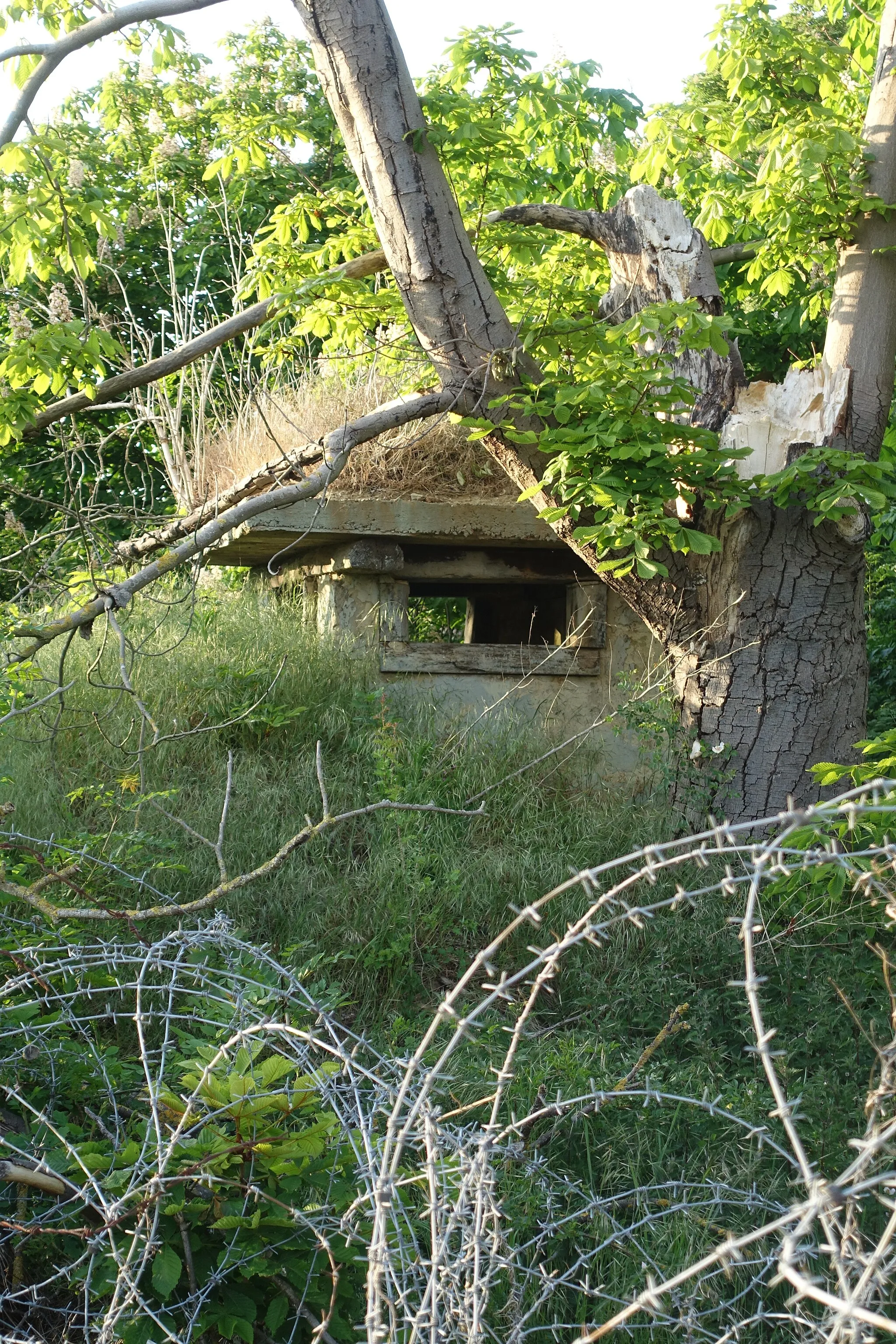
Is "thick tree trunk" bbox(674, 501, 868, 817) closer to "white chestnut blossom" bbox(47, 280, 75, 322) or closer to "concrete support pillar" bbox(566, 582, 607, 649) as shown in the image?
"concrete support pillar" bbox(566, 582, 607, 649)

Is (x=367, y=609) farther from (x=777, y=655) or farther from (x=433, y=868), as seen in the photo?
(x=777, y=655)

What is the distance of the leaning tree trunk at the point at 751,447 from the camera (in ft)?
15.1

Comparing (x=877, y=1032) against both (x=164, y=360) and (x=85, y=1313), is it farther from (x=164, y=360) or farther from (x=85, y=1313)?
(x=164, y=360)

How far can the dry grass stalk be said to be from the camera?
19.8 feet

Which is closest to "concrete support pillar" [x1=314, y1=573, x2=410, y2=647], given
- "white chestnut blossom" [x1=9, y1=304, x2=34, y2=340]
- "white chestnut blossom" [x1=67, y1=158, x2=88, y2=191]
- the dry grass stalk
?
the dry grass stalk

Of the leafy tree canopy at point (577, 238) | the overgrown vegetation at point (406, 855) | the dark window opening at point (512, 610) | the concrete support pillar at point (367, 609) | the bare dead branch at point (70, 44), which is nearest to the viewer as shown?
the overgrown vegetation at point (406, 855)

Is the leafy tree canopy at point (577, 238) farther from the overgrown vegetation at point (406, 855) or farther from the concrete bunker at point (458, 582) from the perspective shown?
the concrete bunker at point (458, 582)

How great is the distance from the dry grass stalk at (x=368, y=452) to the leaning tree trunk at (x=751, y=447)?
3.42 feet

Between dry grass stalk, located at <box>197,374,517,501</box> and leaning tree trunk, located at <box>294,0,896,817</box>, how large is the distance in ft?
3.42

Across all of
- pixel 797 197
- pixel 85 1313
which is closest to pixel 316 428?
pixel 797 197

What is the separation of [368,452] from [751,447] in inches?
88.9

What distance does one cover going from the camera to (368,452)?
240 inches

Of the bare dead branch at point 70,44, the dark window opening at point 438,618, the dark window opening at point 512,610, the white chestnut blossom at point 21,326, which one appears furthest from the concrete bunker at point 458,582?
the dark window opening at point 438,618

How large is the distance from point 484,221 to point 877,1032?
12.4ft
